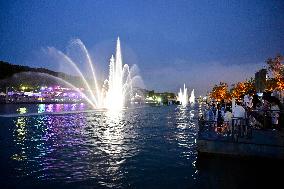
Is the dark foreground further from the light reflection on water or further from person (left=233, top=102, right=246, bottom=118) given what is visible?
person (left=233, top=102, right=246, bottom=118)

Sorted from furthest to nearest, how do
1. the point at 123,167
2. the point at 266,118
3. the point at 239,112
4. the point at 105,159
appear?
the point at 239,112 → the point at 105,159 → the point at 266,118 → the point at 123,167

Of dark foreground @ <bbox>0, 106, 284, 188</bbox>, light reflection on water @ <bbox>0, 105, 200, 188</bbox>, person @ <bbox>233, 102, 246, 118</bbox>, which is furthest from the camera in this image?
person @ <bbox>233, 102, 246, 118</bbox>

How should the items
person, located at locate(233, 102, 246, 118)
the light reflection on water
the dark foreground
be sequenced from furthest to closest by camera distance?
1. person, located at locate(233, 102, 246, 118)
2. the light reflection on water
3. the dark foreground

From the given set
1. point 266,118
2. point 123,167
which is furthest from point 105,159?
point 266,118

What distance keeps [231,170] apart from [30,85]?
595 ft

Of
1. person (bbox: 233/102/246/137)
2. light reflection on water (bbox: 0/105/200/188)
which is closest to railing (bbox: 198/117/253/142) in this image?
person (bbox: 233/102/246/137)

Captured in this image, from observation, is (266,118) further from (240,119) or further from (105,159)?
(105,159)

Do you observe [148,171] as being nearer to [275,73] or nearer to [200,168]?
[200,168]

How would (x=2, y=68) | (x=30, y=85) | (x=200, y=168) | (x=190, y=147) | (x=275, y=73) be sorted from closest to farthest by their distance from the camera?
1. (x=200, y=168)
2. (x=190, y=147)
3. (x=275, y=73)
4. (x=2, y=68)
5. (x=30, y=85)

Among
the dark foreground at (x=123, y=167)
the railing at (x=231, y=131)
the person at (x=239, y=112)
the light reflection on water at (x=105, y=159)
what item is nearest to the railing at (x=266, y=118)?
the person at (x=239, y=112)

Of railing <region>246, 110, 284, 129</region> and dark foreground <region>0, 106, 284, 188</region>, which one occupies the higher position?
railing <region>246, 110, 284, 129</region>

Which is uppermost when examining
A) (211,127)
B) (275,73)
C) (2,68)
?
(2,68)

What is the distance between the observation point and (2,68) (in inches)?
5595

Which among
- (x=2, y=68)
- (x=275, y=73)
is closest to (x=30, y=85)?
(x=2, y=68)
